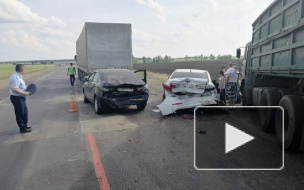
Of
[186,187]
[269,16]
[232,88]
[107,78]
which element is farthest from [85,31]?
[186,187]

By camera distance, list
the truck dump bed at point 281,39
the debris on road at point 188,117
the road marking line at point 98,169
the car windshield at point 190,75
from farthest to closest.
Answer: the car windshield at point 190,75
the debris on road at point 188,117
the truck dump bed at point 281,39
the road marking line at point 98,169

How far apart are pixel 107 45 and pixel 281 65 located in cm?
1224

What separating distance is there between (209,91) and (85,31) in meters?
10.2

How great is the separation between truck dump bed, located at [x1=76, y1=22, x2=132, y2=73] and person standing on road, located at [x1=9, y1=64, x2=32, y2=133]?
9.66m

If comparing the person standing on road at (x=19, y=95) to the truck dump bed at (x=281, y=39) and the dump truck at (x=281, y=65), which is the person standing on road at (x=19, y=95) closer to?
the dump truck at (x=281, y=65)

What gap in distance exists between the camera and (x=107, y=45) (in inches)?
648

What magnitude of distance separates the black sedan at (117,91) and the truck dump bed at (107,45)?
6.85m

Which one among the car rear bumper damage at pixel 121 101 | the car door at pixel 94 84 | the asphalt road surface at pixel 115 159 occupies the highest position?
the car door at pixel 94 84

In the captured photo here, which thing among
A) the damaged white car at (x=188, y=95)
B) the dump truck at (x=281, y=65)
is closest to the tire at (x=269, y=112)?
the dump truck at (x=281, y=65)

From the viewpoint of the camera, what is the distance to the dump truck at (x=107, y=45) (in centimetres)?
1627

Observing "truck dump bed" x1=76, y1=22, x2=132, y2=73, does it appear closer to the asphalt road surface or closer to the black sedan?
the black sedan

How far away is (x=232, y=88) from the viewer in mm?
9695

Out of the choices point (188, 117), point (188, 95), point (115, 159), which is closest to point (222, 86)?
point (188, 95)

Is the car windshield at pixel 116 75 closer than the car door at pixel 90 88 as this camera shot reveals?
Yes
